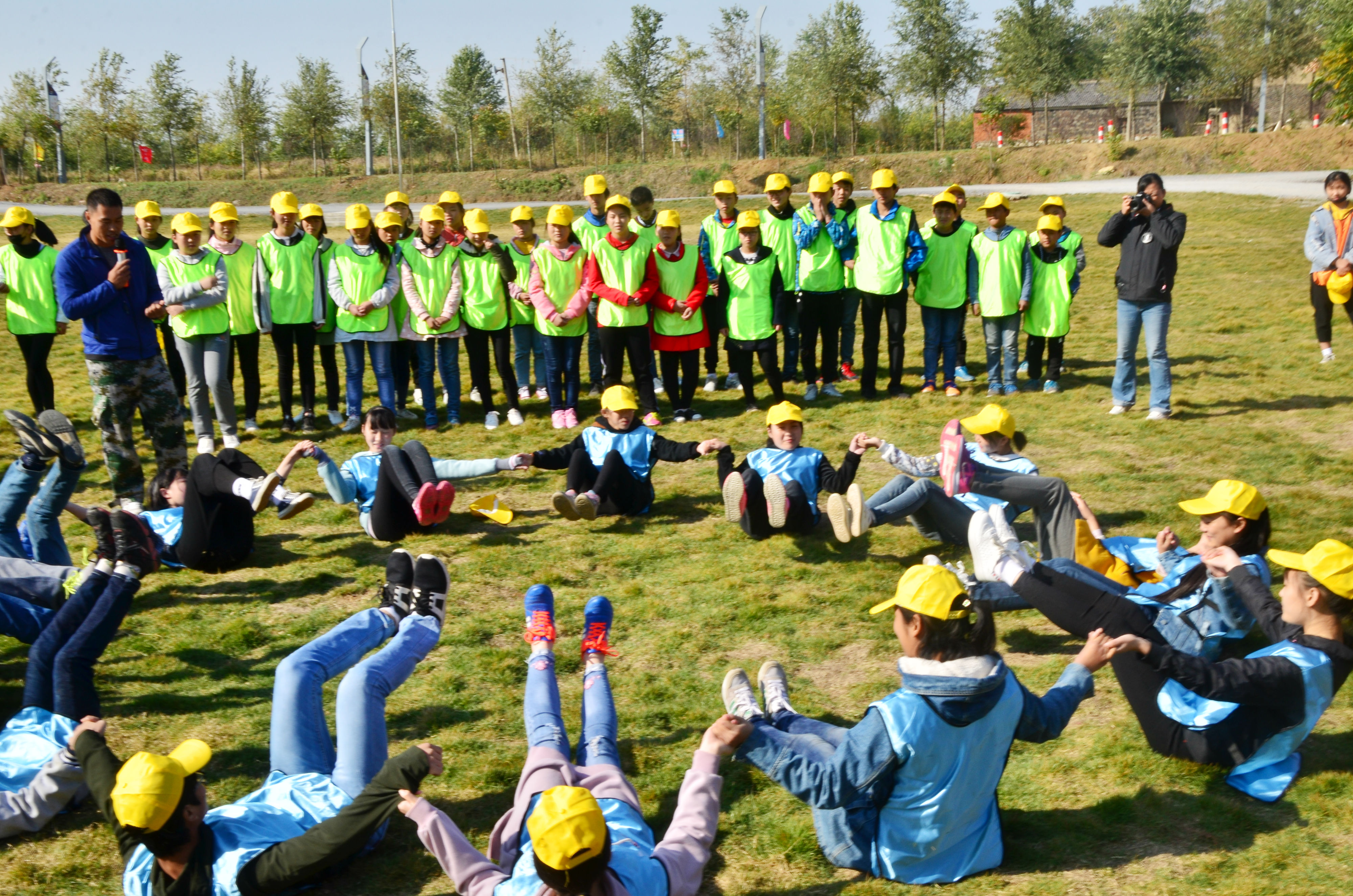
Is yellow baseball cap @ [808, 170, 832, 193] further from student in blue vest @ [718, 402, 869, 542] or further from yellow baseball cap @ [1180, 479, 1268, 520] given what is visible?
yellow baseball cap @ [1180, 479, 1268, 520]

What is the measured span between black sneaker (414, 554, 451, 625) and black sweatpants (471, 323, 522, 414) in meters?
5.55

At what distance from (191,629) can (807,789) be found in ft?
13.8

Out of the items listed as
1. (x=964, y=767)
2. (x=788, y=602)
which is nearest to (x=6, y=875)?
(x=964, y=767)

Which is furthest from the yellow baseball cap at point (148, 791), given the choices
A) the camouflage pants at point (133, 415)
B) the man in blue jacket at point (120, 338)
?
the camouflage pants at point (133, 415)

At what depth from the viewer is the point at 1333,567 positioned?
12.7 ft

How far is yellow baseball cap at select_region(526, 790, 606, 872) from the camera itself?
2.97 m

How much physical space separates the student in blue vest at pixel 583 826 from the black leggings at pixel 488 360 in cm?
637

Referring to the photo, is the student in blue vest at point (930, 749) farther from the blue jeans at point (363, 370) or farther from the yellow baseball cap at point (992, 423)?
the blue jeans at point (363, 370)

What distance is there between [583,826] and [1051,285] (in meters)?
9.23

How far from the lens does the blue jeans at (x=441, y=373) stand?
9984 mm

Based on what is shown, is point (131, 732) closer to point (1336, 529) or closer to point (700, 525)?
point (700, 525)

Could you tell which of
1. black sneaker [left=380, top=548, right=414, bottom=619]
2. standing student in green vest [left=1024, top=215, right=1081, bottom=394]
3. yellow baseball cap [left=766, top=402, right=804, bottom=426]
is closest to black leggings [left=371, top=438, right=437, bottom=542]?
black sneaker [left=380, top=548, right=414, bottom=619]

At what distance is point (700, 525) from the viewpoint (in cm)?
768

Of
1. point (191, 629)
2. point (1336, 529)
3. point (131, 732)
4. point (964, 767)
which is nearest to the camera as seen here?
point (964, 767)
